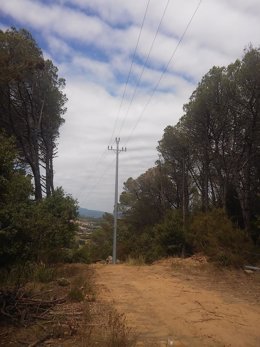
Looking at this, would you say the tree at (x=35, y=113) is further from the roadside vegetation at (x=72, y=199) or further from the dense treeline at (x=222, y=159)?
the dense treeline at (x=222, y=159)

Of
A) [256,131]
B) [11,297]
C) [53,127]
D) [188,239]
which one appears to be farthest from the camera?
[53,127]

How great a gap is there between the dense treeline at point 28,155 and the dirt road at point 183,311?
8.95 feet

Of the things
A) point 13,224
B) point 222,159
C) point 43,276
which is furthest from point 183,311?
point 222,159

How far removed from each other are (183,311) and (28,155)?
54.7ft

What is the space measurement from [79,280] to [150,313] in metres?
4.52

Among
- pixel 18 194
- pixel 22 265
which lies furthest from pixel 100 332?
pixel 18 194

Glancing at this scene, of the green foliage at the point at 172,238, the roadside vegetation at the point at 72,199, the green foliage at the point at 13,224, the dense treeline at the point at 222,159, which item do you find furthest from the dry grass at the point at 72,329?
the green foliage at the point at 172,238

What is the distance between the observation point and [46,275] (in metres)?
13.1

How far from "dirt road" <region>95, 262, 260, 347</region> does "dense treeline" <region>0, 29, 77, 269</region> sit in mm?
2727

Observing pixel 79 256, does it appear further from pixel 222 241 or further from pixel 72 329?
pixel 72 329

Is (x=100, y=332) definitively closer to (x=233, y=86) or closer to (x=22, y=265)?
(x=22, y=265)

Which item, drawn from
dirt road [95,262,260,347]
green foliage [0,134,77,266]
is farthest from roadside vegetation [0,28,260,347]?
dirt road [95,262,260,347]

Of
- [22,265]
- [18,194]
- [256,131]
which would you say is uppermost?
[256,131]

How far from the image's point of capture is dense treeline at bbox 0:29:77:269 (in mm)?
8375
